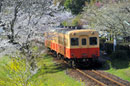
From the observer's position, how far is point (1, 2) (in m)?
12.3

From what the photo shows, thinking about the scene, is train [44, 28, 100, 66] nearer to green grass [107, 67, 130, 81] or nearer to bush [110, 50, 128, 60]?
green grass [107, 67, 130, 81]

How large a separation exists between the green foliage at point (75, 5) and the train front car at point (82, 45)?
75.1 ft

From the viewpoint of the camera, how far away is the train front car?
45.1ft

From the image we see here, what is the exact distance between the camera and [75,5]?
121ft

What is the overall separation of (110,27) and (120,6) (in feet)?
5.53

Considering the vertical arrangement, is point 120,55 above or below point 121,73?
above

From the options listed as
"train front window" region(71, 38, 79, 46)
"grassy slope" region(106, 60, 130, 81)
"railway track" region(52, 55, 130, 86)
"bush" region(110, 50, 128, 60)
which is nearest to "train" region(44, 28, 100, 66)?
"train front window" region(71, 38, 79, 46)

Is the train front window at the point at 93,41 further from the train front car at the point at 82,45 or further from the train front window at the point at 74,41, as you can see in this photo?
the train front window at the point at 74,41

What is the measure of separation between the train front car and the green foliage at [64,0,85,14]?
→ 75.1 feet

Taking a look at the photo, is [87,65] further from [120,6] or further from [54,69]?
[120,6]

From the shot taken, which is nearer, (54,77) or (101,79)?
(101,79)

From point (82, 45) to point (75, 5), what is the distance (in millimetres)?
23869

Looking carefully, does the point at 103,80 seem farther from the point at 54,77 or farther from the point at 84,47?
the point at 84,47

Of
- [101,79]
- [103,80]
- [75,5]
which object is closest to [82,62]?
[101,79]
